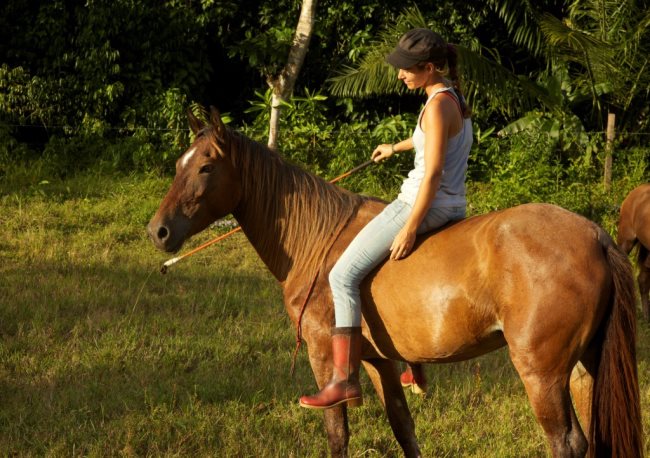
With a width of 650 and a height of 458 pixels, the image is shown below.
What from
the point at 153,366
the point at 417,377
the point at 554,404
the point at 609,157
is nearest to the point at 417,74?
the point at 554,404

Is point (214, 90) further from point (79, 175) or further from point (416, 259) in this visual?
point (416, 259)

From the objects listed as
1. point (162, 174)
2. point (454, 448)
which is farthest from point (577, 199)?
point (454, 448)

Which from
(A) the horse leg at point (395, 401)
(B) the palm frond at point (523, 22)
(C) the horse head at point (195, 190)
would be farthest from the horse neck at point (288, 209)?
(B) the palm frond at point (523, 22)

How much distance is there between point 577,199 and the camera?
10.3 metres

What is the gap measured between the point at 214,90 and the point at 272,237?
1078 cm

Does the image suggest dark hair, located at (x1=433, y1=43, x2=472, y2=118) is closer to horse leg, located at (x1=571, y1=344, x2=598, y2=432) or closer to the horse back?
the horse back

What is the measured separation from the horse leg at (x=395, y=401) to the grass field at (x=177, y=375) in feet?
1.08

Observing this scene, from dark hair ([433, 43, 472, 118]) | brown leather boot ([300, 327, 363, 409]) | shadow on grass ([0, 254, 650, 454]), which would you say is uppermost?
dark hair ([433, 43, 472, 118])

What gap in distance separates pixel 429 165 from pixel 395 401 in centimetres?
136

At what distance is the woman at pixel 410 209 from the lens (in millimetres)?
3654

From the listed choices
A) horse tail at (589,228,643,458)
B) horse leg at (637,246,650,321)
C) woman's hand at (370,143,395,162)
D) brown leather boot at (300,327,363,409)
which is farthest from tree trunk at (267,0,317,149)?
horse tail at (589,228,643,458)

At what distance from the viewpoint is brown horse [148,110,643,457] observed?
333 cm

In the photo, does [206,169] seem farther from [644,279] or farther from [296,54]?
[296,54]

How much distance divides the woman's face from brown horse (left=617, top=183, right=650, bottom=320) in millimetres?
5234
